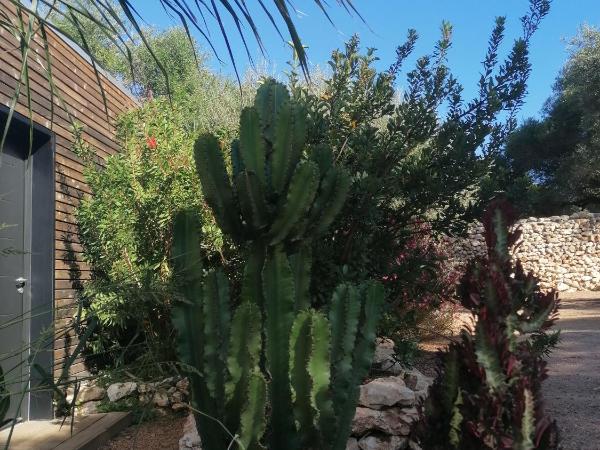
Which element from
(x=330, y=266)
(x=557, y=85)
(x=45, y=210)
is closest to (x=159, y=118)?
(x=45, y=210)

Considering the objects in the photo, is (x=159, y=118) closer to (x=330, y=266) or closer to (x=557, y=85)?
(x=330, y=266)

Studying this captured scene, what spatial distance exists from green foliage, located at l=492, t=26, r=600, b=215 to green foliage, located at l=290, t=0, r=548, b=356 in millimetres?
11595

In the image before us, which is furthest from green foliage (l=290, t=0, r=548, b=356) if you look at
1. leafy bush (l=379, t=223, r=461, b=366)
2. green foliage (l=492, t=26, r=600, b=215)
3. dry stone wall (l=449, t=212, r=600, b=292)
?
dry stone wall (l=449, t=212, r=600, b=292)

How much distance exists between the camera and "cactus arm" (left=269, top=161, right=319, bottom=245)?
A: 130 inches

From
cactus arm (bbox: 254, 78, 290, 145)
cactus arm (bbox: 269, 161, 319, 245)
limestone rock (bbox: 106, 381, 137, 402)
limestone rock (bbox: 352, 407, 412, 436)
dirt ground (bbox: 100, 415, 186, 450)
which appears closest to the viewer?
cactus arm (bbox: 269, 161, 319, 245)

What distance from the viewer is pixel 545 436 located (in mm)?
1934

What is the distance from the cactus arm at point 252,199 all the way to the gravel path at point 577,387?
225 cm

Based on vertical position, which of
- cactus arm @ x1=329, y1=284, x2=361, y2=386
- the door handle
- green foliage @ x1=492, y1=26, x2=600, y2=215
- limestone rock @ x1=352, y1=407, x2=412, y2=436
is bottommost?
limestone rock @ x1=352, y1=407, x2=412, y2=436

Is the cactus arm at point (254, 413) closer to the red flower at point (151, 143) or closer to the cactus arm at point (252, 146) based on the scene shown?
the cactus arm at point (252, 146)

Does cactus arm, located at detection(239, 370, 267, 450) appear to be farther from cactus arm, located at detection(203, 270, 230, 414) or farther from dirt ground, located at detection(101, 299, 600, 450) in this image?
dirt ground, located at detection(101, 299, 600, 450)

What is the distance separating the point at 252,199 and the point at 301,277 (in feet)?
1.74

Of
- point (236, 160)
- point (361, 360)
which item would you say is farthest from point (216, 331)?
point (236, 160)

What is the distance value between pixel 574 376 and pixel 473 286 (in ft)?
16.3

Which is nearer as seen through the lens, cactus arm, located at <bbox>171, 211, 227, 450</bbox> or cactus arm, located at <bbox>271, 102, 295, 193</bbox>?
cactus arm, located at <bbox>171, 211, 227, 450</bbox>
